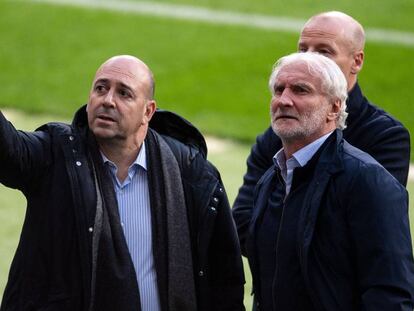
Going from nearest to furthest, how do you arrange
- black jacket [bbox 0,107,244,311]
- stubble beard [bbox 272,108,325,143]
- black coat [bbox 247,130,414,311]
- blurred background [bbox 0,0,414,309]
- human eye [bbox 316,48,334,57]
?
black coat [bbox 247,130,414,311] → stubble beard [bbox 272,108,325,143] → black jacket [bbox 0,107,244,311] → human eye [bbox 316,48,334,57] → blurred background [bbox 0,0,414,309]

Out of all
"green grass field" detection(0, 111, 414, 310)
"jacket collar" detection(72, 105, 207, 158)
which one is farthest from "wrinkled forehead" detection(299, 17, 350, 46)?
"green grass field" detection(0, 111, 414, 310)

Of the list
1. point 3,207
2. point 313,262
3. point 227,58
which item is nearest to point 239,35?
point 227,58

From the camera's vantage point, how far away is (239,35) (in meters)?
16.1

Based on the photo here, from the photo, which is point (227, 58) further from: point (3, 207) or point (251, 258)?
point (251, 258)

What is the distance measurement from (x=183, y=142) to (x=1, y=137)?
1008 millimetres

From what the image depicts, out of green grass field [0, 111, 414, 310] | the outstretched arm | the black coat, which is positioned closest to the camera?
the black coat

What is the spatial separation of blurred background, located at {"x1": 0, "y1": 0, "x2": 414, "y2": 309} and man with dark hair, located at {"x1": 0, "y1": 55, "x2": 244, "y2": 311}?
5320mm

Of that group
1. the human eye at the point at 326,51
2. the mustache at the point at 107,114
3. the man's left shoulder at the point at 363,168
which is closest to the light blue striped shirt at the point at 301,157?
the man's left shoulder at the point at 363,168

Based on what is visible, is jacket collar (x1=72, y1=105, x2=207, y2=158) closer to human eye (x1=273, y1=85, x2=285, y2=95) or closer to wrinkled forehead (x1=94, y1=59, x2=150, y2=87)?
wrinkled forehead (x1=94, y1=59, x2=150, y2=87)

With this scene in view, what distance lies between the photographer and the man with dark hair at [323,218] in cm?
441

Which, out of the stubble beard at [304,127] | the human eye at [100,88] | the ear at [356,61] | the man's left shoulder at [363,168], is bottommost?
the man's left shoulder at [363,168]

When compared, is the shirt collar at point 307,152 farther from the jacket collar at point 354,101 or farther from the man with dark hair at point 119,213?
the jacket collar at point 354,101

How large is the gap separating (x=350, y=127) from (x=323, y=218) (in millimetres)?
1090

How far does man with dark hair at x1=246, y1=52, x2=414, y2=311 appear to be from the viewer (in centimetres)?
441
